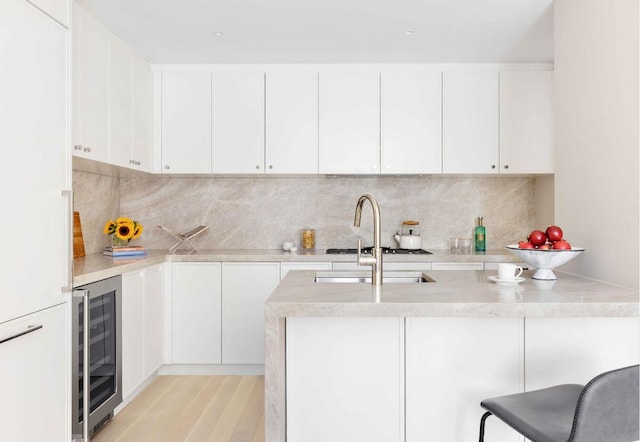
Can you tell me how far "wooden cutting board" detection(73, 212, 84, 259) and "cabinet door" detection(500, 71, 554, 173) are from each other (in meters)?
3.19

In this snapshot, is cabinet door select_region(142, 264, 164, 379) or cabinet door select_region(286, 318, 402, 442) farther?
cabinet door select_region(142, 264, 164, 379)

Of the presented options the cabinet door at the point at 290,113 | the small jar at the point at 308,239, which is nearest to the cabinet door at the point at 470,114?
the cabinet door at the point at 290,113

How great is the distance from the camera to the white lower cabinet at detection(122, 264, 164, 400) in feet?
9.78

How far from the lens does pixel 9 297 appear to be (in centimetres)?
181

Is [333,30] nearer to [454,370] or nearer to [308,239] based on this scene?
[308,239]

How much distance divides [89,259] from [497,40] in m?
3.14

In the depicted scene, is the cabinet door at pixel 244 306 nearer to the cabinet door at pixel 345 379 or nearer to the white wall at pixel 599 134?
the cabinet door at pixel 345 379

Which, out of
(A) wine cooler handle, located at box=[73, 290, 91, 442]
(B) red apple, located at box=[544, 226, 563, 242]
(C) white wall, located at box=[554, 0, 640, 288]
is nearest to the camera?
(C) white wall, located at box=[554, 0, 640, 288]

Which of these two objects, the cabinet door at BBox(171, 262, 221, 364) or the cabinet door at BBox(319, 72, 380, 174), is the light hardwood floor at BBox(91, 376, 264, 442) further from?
the cabinet door at BBox(319, 72, 380, 174)

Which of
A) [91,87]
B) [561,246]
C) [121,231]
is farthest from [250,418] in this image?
[91,87]

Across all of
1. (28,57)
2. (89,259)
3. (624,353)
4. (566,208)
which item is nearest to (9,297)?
(28,57)

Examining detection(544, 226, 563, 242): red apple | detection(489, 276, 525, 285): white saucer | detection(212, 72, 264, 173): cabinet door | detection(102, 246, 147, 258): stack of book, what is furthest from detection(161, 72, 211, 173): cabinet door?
detection(544, 226, 563, 242): red apple

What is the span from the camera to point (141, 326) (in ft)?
10.6

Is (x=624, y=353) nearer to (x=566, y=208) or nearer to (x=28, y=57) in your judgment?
(x=566, y=208)
